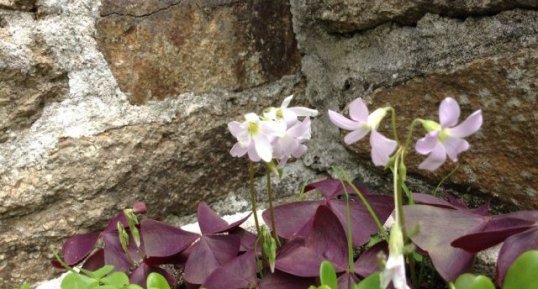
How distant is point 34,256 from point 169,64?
41 cm

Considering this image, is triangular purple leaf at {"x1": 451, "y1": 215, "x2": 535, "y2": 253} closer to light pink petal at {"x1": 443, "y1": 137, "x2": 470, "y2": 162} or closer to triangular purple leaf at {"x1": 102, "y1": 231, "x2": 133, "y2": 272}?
light pink petal at {"x1": 443, "y1": 137, "x2": 470, "y2": 162}

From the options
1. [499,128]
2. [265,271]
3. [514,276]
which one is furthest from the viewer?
[499,128]

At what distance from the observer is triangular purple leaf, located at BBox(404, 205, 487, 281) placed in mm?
702

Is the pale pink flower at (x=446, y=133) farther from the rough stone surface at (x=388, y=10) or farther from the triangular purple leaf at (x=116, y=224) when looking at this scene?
the triangular purple leaf at (x=116, y=224)

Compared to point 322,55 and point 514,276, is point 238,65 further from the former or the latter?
point 514,276

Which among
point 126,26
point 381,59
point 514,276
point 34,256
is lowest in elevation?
point 34,256

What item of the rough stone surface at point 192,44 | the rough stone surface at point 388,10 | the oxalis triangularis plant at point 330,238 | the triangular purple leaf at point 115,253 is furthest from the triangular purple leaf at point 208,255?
the rough stone surface at point 388,10

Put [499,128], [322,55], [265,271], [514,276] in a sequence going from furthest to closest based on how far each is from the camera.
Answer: [322,55]
[499,128]
[265,271]
[514,276]

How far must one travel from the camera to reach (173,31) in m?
1.08

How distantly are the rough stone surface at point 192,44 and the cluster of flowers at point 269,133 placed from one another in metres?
0.40

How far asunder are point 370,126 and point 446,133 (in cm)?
9

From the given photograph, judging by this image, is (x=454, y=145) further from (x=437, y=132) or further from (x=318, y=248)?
(x=318, y=248)

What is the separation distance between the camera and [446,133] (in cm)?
59

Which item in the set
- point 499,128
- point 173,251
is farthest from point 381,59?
point 173,251
